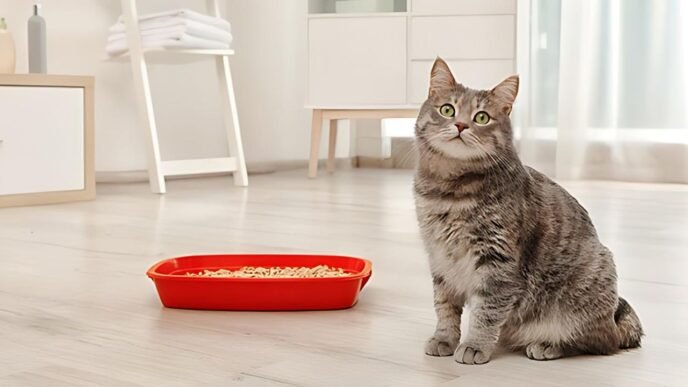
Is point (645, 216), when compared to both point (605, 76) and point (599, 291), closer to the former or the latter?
point (605, 76)

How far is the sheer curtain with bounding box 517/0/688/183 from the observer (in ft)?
12.4

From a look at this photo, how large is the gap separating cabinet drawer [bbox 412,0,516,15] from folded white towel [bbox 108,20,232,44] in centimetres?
91

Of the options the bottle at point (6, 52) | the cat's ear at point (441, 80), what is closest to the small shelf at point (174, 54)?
the bottle at point (6, 52)

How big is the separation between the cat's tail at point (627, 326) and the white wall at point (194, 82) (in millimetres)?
2660

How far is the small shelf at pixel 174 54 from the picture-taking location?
3441 mm

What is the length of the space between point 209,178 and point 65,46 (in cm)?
87

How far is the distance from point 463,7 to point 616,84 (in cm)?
68

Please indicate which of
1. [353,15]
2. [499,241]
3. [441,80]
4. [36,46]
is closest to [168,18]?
[36,46]

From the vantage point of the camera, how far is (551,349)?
4.08ft

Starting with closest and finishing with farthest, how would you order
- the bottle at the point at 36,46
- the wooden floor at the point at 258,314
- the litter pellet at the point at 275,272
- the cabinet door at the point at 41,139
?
the wooden floor at the point at 258,314
the litter pellet at the point at 275,272
the cabinet door at the point at 41,139
the bottle at the point at 36,46

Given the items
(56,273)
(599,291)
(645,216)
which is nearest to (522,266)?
(599,291)

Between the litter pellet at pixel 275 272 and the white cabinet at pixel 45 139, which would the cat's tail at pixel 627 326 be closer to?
the litter pellet at pixel 275 272

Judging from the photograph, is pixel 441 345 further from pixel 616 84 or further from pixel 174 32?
pixel 616 84

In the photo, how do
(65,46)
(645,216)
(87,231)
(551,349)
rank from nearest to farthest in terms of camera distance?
(551,349)
(87,231)
(645,216)
(65,46)
